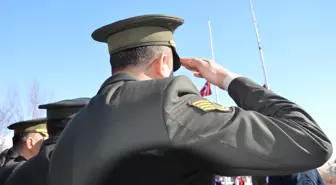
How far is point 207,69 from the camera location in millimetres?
1999

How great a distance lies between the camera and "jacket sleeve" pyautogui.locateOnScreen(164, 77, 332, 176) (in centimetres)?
142

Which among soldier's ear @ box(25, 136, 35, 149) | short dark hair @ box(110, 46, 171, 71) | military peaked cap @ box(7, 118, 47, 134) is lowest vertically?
soldier's ear @ box(25, 136, 35, 149)

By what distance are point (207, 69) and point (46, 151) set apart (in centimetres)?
146

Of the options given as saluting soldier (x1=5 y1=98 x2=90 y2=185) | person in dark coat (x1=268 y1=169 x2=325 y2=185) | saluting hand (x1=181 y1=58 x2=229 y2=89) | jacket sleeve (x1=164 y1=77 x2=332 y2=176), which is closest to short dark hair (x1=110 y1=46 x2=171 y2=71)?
saluting hand (x1=181 y1=58 x2=229 y2=89)

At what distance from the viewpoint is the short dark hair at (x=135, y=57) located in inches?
71.8

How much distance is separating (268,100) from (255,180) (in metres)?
2.92

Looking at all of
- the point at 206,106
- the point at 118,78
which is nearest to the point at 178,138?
the point at 206,106

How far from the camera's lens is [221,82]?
1938 millimetres

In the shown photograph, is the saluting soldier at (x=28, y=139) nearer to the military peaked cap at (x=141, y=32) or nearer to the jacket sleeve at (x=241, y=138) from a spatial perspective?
the military peaked cap at (x=141, y=32)

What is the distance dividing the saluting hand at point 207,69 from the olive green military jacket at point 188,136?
35 cm

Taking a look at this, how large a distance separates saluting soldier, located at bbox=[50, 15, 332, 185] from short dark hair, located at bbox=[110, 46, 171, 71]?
0.12 meters

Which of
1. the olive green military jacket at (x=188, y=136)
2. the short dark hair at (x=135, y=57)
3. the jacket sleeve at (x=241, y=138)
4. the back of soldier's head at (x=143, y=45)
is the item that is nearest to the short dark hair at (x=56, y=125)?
the back of soldier's head at (x=143, y=45)

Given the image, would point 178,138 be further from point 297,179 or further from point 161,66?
point 297,179

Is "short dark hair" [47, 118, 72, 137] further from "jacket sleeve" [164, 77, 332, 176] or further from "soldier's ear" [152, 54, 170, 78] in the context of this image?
"jacket sleeve" [164, 77, 332, 176]
